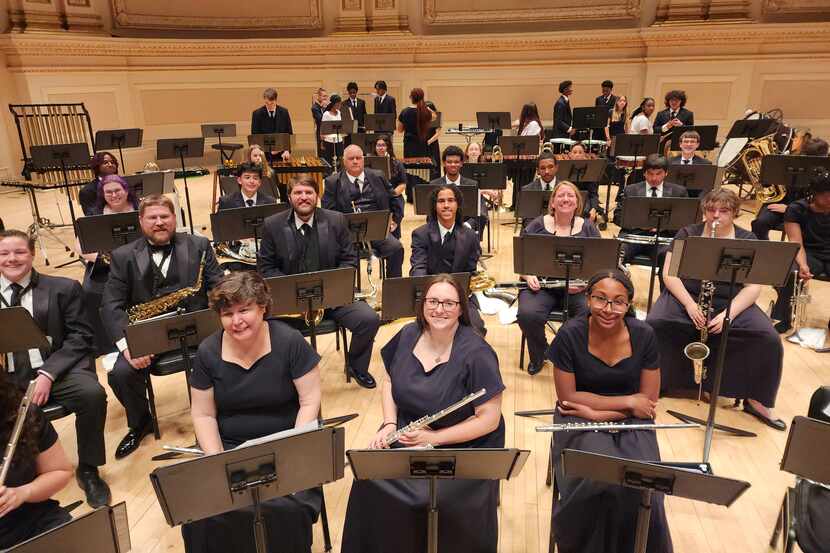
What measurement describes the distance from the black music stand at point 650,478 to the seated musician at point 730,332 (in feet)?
7.36

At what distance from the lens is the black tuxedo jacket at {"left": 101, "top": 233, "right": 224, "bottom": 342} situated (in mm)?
3939

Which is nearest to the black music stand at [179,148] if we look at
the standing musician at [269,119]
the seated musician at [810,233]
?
the standing musician at [269,119]

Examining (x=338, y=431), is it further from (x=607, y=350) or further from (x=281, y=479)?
(x=607, y=350)

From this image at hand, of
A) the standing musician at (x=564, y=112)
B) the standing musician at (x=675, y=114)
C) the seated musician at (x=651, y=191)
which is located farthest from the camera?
the standing musician at (x=564, y=112)

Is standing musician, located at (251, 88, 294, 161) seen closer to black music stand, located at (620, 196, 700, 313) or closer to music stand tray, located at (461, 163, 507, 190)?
music stand tray, located at (461, 163, 507, 190)

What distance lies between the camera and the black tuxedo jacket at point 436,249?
15.9ft

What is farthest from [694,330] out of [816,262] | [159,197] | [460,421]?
[159,197]

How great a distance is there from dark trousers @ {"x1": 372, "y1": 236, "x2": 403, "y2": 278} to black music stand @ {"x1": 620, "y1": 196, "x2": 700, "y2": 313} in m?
2.26

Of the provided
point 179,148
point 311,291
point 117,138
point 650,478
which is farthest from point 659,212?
point 117,138

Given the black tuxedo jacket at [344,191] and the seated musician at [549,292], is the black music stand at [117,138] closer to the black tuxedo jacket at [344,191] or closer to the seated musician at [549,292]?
the black tuxedo jacket at [344,191]

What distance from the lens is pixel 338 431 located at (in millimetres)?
2264

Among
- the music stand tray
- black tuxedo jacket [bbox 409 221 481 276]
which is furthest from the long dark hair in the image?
black tuxedo jacket [bbox 409 221 481 276]

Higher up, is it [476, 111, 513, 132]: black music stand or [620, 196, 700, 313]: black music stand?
[476, 111, 513, 132]: black music stand

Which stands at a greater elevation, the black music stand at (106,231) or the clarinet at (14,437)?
the black music stand at (106,231)
